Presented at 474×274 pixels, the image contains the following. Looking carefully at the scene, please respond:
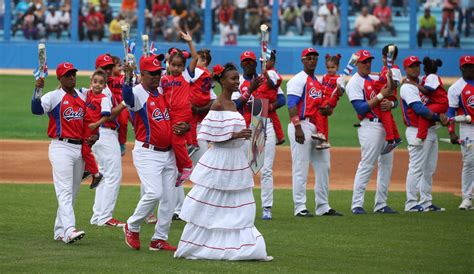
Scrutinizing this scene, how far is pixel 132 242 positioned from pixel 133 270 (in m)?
1.28

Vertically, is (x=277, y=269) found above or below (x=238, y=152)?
below

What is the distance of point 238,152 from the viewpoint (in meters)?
9.56

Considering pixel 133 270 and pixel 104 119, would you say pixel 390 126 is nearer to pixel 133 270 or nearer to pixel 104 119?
pixel 104 119

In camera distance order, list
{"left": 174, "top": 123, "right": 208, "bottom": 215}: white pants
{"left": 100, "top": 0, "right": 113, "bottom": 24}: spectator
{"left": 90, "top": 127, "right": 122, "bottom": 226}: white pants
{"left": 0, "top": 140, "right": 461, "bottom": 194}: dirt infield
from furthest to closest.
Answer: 1. {"left": 100, "top": 0, "right": 113, "bottom": 24}: spectator
2. {"left": 0, "top": 140, "right": 461, "bottom": 194}: dirt infield
3. {"left": 174, "top": 123, "right": 208, "bottom": 215}: white pants
4. {"left": 90, "top": 127, "right": 122, "bottom": 226}: white pants

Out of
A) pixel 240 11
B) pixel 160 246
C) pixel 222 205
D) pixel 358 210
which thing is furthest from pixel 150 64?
pixel 240 11

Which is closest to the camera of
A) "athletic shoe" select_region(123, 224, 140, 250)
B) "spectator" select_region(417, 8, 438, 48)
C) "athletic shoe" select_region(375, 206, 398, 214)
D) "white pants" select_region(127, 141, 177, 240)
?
"white pants" select_region(127, 141, 177, 240)

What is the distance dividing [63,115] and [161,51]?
20215 millimetres

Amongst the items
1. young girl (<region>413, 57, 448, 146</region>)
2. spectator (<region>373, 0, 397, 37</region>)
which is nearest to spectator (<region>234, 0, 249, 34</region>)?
spectator (<region>373, 0, 397, 37</region>)

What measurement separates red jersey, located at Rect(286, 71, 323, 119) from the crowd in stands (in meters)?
17.5

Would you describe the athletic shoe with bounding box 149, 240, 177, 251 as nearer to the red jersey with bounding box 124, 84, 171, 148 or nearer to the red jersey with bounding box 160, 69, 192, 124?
the red jersey with bounding box 124, 84, 171, 148

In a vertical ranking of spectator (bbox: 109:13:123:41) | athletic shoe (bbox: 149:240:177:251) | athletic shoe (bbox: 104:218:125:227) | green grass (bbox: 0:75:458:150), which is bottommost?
green grass (bbox: 0:75:458:150)

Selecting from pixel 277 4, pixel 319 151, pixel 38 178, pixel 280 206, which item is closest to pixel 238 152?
pixel 319 151

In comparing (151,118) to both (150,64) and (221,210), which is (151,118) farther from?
(221,210)

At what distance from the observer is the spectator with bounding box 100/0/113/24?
32406mm
